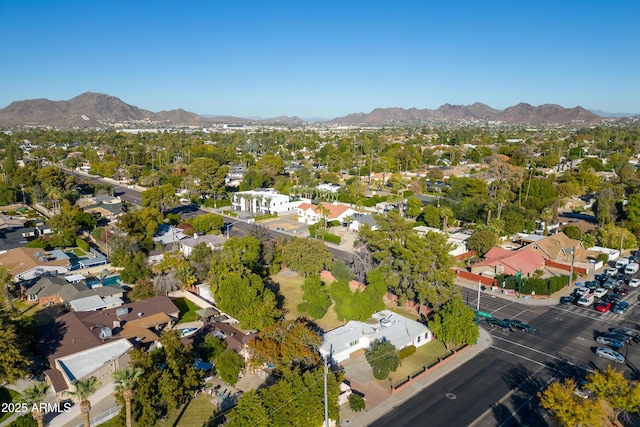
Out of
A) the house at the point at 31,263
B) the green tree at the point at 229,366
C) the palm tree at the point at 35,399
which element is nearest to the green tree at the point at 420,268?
the green tree at the point at 229,366

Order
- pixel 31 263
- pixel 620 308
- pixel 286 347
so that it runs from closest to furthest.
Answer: pixel 286 347
pixel 620 308
pixel 31 263

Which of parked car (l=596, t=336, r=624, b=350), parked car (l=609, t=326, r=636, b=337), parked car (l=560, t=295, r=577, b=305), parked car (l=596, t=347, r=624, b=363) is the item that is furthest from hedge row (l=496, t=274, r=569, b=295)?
parked car (l=596, t=347, r=624, b=363)

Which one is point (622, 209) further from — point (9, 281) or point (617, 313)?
point (9, 281)

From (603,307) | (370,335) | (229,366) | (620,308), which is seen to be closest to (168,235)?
(229,366)

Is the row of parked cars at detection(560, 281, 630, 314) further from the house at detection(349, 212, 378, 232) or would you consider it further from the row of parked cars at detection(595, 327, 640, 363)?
the house at detection(349, 212, 378, 232)

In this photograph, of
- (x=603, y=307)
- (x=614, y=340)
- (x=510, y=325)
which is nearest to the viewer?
(x=614, y=340)

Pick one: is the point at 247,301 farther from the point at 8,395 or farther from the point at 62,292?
the point at 62,292

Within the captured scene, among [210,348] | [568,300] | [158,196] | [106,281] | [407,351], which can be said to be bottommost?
[568,300]

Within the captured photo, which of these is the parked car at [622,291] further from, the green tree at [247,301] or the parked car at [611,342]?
the green tree at [247,301]
